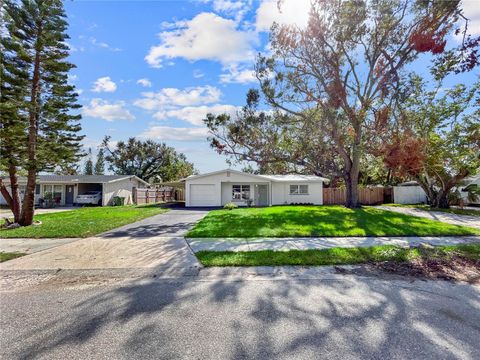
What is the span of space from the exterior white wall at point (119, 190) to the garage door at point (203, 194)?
9367 millimetres

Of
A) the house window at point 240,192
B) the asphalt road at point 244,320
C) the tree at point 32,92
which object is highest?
the tree at point 32,92

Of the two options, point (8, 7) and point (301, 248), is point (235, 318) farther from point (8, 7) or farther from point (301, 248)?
point (8, 7)

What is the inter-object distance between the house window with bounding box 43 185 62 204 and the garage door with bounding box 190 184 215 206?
14574 millimetres

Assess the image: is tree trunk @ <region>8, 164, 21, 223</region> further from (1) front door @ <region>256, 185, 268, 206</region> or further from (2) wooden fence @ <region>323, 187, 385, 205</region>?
(2) wooden fence @ <region>323, 187, 385, 205</region>

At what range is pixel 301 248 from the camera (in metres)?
7.37

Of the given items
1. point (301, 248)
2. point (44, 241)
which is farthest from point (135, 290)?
point (44, 241)

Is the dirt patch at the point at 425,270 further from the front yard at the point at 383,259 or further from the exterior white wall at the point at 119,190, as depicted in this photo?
the exterior white wall at the point at 119,190

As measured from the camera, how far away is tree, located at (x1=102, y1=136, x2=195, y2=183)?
4341 cm

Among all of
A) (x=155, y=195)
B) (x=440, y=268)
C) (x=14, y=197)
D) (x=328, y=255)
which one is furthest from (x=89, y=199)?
(x=440, y=268)

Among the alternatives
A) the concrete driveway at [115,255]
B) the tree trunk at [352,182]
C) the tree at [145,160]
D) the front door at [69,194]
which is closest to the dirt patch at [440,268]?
the concrete driveway at [115,255]

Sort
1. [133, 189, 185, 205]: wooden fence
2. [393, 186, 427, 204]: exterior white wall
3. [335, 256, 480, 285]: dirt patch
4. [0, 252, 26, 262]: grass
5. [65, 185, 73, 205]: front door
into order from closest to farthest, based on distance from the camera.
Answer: [335, 256, 480, 285]: dirt patch
[0, 252, 26, 262]: grass
[393, 186, 427, 204]: exterior white wall
[65, 185, 73, 205]: front door
[133, 189, 185, 205]: wooden fence

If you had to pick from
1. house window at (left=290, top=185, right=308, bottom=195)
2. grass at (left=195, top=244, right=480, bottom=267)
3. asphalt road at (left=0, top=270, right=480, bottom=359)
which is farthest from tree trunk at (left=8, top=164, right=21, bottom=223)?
house window at (left=290, top=185, right=308, bottom=195)

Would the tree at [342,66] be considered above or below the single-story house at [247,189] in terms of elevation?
above

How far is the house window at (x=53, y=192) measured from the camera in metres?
27.9
